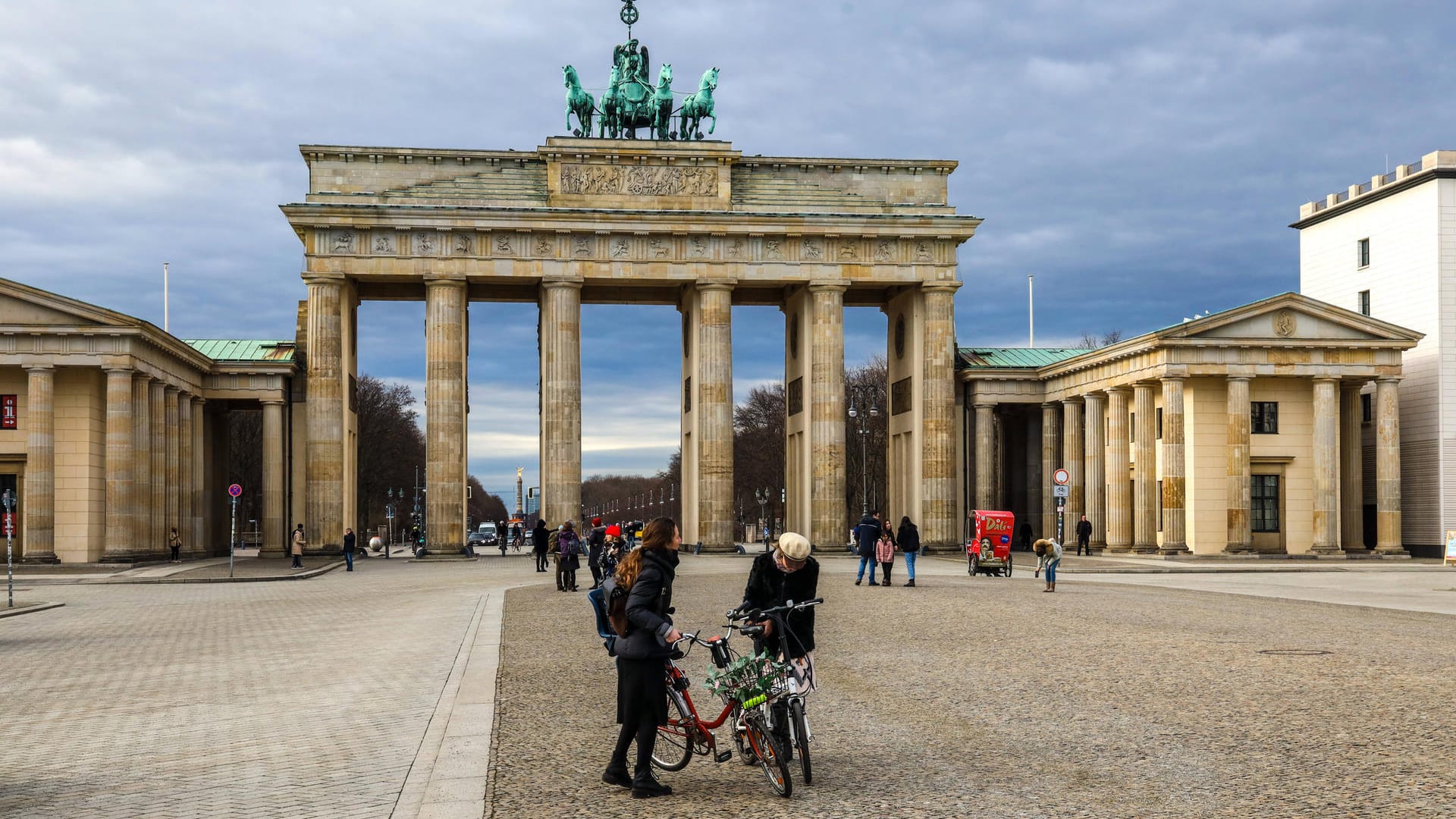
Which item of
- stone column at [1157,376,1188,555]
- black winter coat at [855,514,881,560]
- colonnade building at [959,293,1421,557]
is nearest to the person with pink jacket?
black winter coat at [855,514,881,560]

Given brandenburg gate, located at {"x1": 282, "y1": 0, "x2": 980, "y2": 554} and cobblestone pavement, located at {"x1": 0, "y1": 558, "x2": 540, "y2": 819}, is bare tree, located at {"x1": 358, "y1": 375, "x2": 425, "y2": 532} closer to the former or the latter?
brandenburg gate, located at {"x1": 282, "y1": 0, "x2": 980, "y2": 554}

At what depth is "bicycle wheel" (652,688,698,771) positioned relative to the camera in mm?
10430

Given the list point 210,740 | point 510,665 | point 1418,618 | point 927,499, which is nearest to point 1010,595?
point 1418,618

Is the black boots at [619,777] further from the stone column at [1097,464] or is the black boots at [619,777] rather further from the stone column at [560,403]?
the stone column at [1097,464]

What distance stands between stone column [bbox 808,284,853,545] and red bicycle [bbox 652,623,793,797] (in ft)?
171

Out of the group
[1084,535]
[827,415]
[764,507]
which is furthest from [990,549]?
[764,507]

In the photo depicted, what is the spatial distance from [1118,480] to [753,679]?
170ft

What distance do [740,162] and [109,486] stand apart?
29.2 m

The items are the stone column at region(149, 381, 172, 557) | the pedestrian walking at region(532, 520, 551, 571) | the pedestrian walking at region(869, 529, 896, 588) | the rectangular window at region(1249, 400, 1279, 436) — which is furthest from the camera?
the rectangular window at region(1249, 400, 1279, 436)

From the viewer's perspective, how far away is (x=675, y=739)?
11.2 metres

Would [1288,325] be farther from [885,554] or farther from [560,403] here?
[560,403]

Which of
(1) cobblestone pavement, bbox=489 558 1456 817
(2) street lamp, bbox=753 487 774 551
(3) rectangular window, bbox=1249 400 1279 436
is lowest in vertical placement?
(2) street lamp, bbox=753 487 774 551

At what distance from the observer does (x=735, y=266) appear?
62.1 m

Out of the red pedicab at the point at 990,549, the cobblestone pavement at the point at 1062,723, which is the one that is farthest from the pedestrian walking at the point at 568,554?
the red pedicab at the point at 990,549
